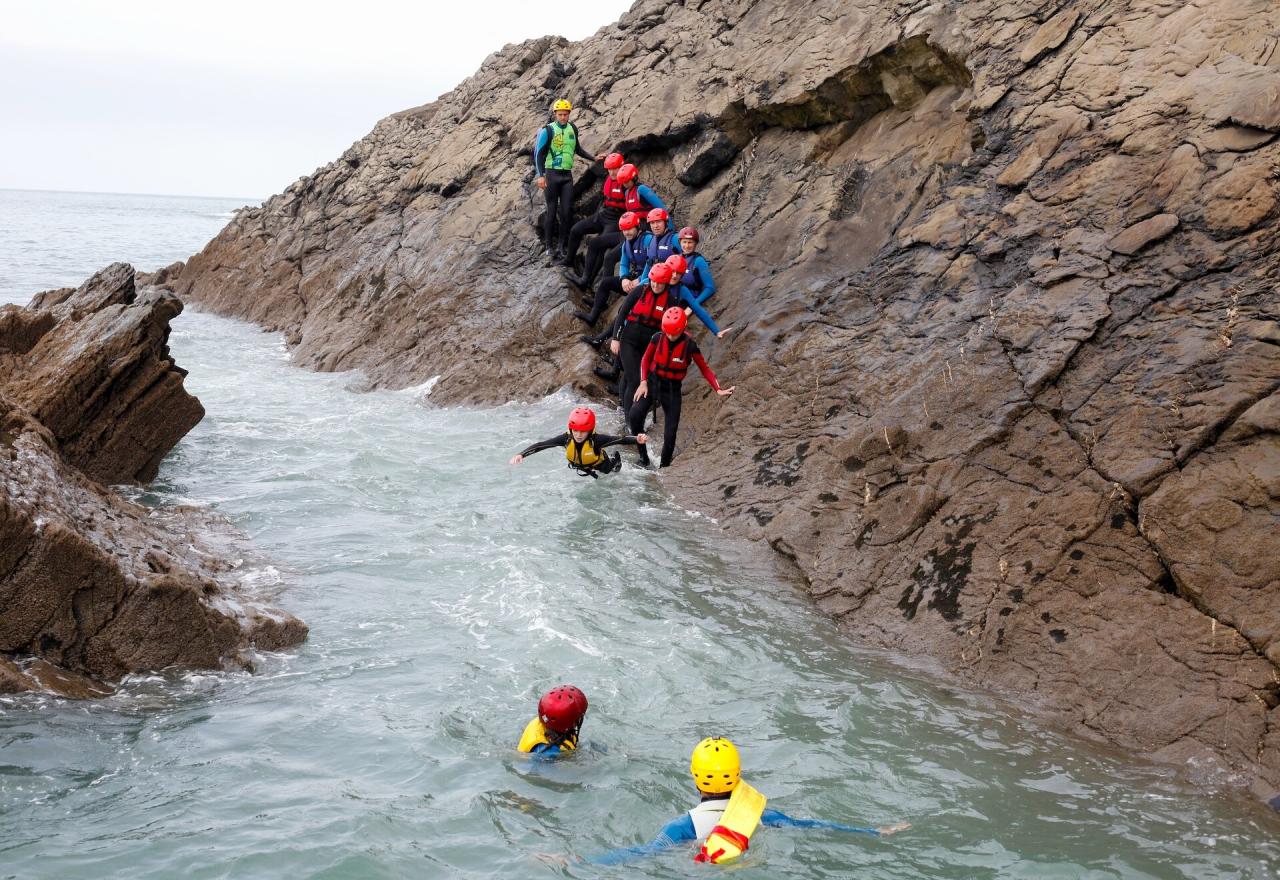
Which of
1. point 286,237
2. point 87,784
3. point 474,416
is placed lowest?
point 87,784

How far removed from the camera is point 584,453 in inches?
424

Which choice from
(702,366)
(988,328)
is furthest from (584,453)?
(988,328)

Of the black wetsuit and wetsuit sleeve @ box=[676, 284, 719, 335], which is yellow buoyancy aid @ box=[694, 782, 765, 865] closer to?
the black wetsuit

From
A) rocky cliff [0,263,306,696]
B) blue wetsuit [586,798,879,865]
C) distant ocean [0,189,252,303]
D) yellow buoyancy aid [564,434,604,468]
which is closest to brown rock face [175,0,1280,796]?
yellow buoyancy aid [564,434,604,468]

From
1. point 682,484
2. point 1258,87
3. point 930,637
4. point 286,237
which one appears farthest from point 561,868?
point 286,237

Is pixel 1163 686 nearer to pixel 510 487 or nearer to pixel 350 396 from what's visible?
pixel 510 487

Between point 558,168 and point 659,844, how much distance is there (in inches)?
466

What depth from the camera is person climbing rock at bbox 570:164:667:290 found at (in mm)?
14766

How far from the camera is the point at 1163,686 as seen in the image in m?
6.82

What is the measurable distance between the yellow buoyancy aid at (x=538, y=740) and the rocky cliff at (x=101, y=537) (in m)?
2.28

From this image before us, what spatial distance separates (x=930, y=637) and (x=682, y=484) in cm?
397

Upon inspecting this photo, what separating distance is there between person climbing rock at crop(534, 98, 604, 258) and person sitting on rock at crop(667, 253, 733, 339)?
12.1 ft

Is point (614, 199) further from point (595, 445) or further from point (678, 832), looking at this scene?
point (678, 832)

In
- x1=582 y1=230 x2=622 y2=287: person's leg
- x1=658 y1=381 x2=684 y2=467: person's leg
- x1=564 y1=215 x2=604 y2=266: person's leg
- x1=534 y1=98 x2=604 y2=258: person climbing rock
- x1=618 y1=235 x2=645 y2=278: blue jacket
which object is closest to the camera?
x1=658 y1=381 x2=684 y2=467: person's leg
